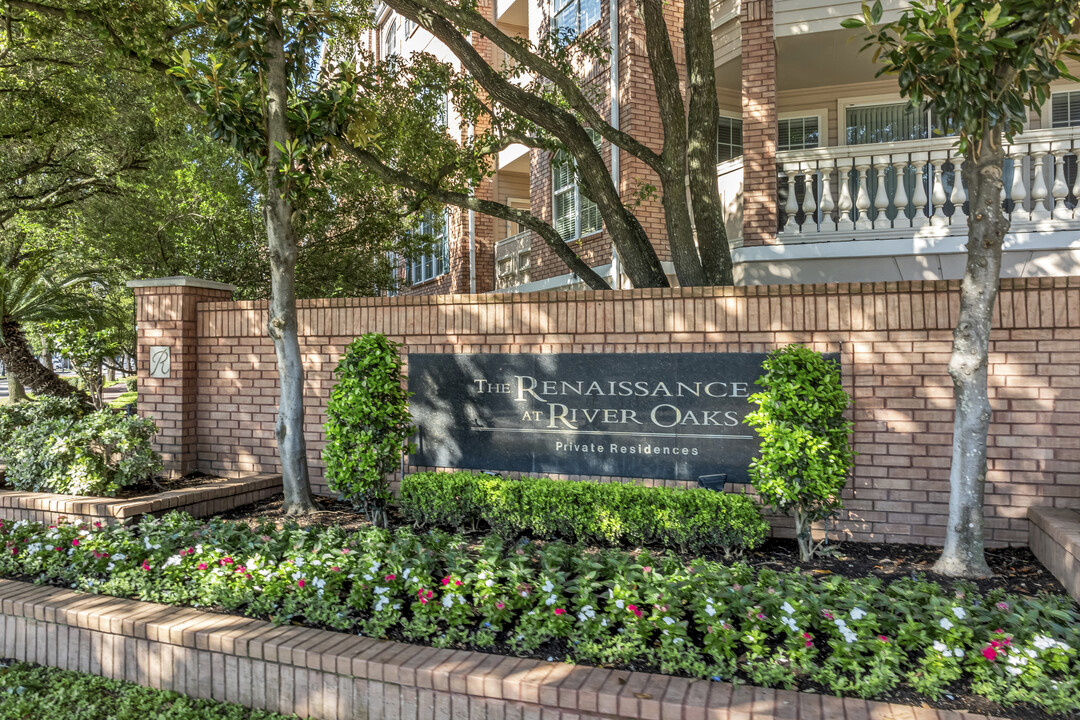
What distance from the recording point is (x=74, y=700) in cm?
376

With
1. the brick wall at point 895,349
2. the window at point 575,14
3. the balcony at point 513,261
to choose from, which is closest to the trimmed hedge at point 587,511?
the brick wall at point 895,349

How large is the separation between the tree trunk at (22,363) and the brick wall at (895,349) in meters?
7.59


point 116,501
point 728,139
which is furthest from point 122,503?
point 728,139

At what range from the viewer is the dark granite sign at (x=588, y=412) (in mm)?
5820

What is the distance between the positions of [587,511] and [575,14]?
10700 mm

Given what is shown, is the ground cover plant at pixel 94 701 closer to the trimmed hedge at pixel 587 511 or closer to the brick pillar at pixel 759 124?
the trimmed hedge at pixel 587 511

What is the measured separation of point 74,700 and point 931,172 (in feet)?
31.2

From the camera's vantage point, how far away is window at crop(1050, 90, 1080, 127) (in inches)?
404

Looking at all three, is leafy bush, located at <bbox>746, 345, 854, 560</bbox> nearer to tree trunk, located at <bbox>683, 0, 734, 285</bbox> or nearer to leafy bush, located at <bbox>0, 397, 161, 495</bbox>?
tree trunk, located at <bbox>683, 0, 734, 285</bbox>

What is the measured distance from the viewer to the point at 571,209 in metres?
13.0

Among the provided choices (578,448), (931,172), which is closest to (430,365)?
(578,448)

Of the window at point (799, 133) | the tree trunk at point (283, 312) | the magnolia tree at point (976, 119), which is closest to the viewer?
the magnolia tree at point (976, 119)

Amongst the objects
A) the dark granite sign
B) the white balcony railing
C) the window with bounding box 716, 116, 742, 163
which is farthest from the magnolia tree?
the window with bounding box 716, 116, 742, 163

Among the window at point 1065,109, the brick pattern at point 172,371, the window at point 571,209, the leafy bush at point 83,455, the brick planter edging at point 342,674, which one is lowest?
the brick planter edging at point 342,674
